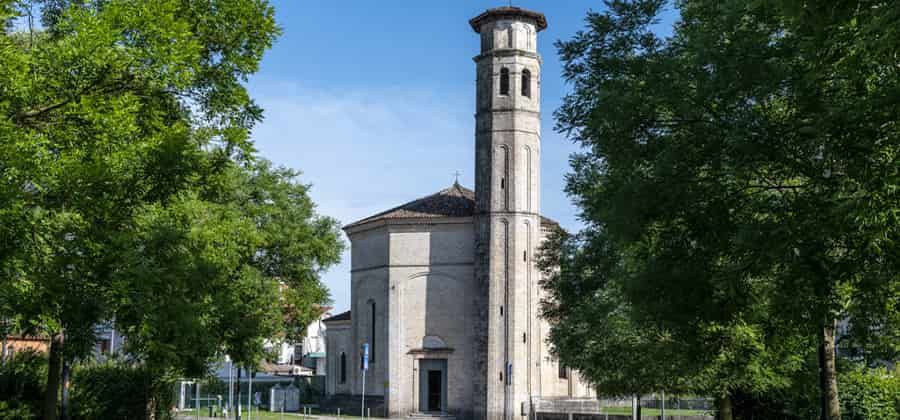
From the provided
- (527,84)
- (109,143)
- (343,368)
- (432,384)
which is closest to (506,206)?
(527,84)

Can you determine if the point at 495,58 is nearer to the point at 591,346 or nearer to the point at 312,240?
the point at 312,240

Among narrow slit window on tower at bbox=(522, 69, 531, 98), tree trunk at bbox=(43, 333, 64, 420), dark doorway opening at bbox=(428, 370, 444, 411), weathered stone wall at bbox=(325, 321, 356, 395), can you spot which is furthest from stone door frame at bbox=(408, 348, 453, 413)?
tree trunk at bbox=(43, 333, 64, 420)

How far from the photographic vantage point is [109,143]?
10.9m

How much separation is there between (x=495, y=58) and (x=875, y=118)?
38.6 metres

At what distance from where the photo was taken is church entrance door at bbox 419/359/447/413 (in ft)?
151

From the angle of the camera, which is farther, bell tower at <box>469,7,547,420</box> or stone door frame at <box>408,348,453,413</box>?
stone door frame at <box>408,348,453,413</box>

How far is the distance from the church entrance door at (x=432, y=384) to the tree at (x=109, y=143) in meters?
33.0

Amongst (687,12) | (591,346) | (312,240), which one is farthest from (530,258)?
(687,12)

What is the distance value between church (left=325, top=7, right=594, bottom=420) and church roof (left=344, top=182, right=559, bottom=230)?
106 millimetres

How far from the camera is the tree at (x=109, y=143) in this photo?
1027 centimetres

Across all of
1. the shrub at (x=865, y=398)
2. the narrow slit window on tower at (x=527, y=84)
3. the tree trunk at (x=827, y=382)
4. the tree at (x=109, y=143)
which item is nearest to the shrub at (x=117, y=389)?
the tree at (x=109, y=143)

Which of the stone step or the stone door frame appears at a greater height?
the stone door frame

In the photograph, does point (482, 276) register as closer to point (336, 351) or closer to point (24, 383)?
point (336, 351)

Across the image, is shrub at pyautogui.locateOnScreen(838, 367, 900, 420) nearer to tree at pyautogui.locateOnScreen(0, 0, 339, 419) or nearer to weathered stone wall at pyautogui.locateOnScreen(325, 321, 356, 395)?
tree at pyautogui.locateOnScreen(0, 0, 339, 419)
